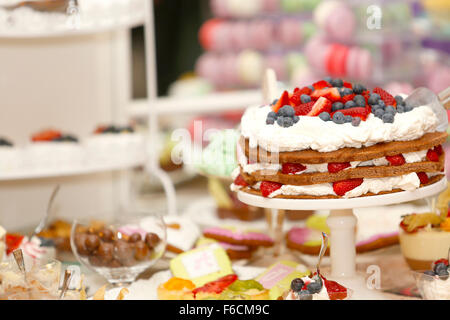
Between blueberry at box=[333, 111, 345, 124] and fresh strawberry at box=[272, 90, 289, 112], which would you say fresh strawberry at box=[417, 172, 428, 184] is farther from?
fresh strawberry at box=[272, 90, 289, 112]

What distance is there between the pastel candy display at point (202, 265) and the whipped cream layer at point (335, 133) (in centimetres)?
49

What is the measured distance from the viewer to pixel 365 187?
1.85m

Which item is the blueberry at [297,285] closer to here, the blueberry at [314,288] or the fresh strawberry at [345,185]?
the blueberry at [314,288]

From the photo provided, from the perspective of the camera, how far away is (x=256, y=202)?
1922mm

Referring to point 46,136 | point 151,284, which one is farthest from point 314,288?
point 46,136

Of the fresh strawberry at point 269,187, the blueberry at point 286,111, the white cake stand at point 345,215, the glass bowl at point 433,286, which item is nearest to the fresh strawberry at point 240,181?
the white cake stand at point 345,215

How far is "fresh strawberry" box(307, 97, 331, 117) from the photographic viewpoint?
191 cm

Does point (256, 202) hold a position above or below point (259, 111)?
below

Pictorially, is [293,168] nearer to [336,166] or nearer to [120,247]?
[336,166]

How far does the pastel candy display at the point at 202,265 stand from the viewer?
7.18 feet

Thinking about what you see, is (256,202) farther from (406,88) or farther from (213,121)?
(213,121)
